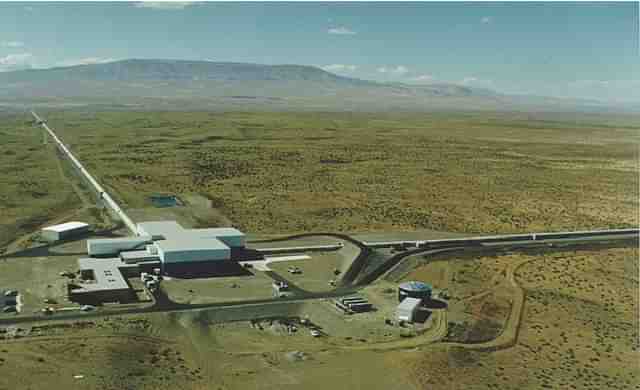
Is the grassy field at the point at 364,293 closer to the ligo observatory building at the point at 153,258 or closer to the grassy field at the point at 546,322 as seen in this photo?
the grassy field at the point at 546,322

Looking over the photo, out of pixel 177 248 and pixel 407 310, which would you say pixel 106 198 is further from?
pixel 407 310

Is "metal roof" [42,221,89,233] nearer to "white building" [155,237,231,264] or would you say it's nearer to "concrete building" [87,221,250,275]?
"concrete building" [87,221,250,275]

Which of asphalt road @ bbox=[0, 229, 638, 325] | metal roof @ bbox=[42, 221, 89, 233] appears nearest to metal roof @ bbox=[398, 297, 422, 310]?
asphalt road @ bbox=[0, 229, 638, 325]

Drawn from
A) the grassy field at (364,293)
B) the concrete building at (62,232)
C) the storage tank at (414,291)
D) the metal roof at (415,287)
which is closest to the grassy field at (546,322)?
the grassy field at (364,293)

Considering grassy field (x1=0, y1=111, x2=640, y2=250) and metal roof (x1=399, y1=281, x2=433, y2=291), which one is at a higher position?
grassy field (x1=0, y1=111, x2=640, y2=250)

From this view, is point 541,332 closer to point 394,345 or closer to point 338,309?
point 394,345

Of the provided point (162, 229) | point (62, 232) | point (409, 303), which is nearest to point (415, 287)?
point (409, 303)
